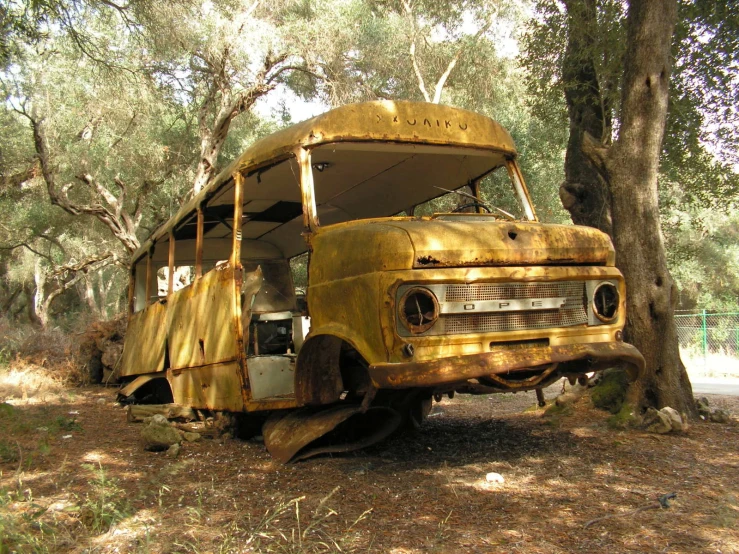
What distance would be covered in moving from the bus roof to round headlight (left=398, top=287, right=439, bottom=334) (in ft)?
5.48

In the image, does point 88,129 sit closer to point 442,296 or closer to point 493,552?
point 442,296

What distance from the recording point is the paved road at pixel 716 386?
11.7m

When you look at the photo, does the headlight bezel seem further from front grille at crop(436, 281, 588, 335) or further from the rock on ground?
the rock on ground

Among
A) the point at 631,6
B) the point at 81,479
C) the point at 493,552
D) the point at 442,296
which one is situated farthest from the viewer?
the point at 631,6

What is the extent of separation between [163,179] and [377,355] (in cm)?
1642

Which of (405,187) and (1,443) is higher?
(405,187)

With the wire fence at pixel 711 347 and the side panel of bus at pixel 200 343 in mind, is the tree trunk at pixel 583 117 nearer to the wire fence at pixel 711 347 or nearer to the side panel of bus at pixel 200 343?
the side panel of bus at pixel 200 343

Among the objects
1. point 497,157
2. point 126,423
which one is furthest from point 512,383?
point 126,423

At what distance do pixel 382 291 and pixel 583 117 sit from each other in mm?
5460

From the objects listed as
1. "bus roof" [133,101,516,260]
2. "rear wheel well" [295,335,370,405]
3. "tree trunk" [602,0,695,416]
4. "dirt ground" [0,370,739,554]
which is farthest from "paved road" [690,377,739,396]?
"rear wheel well" [295,335,370,405]

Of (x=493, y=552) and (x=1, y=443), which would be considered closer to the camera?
(x=493, y=552)

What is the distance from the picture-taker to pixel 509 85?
61.8 feet

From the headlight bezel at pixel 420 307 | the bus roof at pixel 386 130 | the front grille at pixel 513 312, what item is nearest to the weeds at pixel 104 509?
the headlight bezel at pixel 420 307

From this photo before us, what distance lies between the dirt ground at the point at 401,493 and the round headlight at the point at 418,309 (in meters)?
1.09
